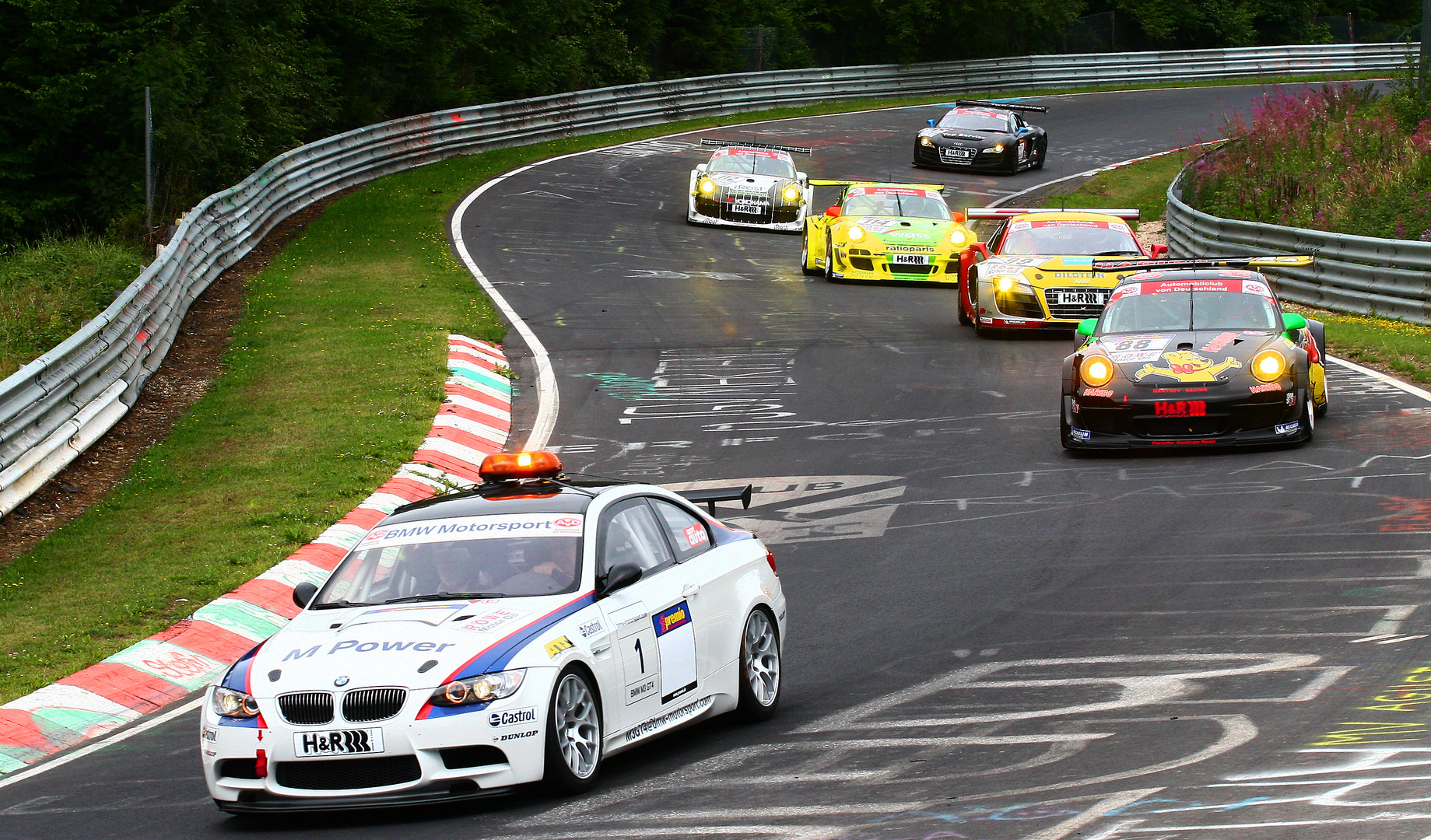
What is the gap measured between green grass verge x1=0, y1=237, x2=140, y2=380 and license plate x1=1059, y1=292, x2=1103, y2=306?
10.9m

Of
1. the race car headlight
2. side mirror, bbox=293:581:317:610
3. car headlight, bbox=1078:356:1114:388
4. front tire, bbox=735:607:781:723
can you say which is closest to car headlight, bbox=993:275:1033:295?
car headlight, bbox=1078:356:1114:388

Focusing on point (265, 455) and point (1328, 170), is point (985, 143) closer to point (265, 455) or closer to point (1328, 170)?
point (1328, 170)

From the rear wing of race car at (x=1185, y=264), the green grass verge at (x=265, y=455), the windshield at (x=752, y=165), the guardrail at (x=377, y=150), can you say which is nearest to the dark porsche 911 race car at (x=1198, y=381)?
the rear wing of race car at (x=1185, y=264)

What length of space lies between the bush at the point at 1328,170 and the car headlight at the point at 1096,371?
9.51m

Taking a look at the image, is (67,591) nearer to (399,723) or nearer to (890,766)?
(399,723)

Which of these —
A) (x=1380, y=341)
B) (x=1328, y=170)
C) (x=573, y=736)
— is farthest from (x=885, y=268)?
(x=573, y=736)

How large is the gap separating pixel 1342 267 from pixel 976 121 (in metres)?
18.6

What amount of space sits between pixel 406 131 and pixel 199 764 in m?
32.8

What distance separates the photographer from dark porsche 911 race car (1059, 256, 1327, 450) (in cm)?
1400

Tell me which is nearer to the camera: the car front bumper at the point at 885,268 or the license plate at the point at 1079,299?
the license plate at the point at 1079,299

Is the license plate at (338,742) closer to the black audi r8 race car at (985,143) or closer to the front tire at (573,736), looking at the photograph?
the front tire at (573,736)

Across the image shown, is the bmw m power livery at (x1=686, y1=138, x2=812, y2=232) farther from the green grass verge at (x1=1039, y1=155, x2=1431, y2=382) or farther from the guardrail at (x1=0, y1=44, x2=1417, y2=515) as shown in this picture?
the green grass verge at (x1=1039, y1=155, x2=1431, y2=382)

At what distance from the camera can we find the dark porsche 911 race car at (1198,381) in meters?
14.0

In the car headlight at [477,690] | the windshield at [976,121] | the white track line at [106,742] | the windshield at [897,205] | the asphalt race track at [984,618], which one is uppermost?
the windshield at [976,121]
